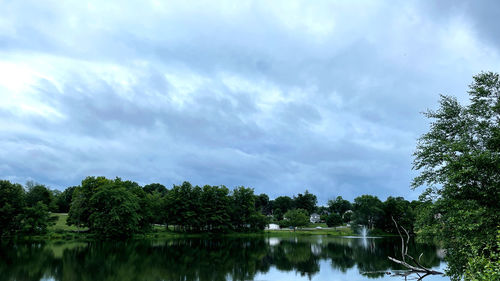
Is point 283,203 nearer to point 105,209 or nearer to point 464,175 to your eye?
point 105,209

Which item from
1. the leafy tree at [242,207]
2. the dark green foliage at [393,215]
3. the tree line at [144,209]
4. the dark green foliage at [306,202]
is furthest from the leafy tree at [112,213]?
the dark green foliage at [306,202]

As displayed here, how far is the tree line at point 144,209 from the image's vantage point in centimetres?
7094

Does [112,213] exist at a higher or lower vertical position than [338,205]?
lower

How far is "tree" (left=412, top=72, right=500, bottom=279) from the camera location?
56.5ft

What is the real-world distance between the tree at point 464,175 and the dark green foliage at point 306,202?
160055mm

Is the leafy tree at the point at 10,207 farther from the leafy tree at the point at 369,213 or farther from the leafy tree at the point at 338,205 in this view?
the leafy tree at the point at 338,205

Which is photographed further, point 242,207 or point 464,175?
point 242,207

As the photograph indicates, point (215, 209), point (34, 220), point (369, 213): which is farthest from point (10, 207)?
point (369, 213)

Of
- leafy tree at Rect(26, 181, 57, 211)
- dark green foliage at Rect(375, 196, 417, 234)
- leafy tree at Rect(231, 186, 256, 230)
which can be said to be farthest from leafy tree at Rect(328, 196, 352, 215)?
leafy tree at Rect(26, 181, 57, 211)

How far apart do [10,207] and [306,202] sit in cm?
13627

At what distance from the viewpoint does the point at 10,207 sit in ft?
227

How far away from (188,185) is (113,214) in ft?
92.8

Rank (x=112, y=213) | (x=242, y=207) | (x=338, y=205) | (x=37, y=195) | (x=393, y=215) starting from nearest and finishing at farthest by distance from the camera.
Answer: (x=112, y=213) < (x=37, y=195) < (x=242, y=207) < (x=393, y=215) < (x=338, y=205)

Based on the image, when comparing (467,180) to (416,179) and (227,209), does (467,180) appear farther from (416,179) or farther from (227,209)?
(227,209)
